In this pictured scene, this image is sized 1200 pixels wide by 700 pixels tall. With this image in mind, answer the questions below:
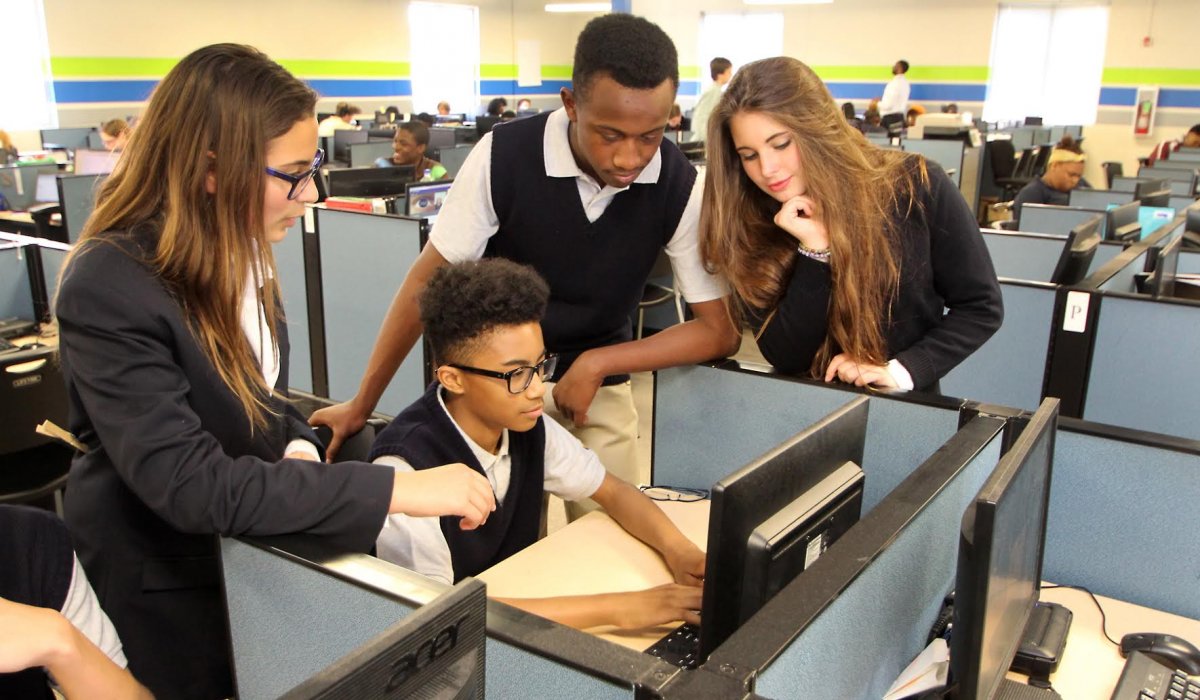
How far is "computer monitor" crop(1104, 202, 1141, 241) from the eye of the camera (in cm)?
361

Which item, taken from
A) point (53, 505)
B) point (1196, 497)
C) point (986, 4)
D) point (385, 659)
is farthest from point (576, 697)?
point (986, 4)

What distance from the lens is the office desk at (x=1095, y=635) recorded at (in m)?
1.25

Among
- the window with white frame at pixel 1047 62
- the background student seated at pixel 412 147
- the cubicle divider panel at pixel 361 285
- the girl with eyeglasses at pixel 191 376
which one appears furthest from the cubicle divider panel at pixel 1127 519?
the window with white frame at pixel 1047 62

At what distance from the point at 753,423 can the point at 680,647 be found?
0.55m

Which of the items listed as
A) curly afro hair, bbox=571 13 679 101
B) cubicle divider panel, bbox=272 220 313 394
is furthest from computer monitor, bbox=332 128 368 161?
curly afro hair, bbox=571 13 679 101

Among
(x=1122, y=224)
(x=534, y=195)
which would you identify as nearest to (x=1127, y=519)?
(x=534, y=195)

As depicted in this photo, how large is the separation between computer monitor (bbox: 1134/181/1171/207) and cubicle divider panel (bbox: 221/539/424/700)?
4608mm

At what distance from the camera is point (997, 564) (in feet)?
3.04

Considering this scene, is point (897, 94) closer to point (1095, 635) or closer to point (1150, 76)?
point (1150, 76)

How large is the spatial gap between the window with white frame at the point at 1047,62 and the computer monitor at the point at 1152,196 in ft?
24.7

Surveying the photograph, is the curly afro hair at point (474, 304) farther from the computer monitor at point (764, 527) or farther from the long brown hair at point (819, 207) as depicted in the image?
the computer monitor at point (764, 527)

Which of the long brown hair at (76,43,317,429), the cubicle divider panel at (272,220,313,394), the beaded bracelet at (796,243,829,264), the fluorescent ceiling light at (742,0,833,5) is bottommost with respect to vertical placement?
the cubicle divider panel at (272,220,313,394)

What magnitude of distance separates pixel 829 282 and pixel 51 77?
9.72 meters

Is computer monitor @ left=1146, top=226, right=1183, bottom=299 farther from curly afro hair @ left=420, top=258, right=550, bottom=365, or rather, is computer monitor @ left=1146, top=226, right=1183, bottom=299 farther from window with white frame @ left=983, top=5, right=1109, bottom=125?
window with white frame @ left=983, top=5, right=1109, bottom=125
